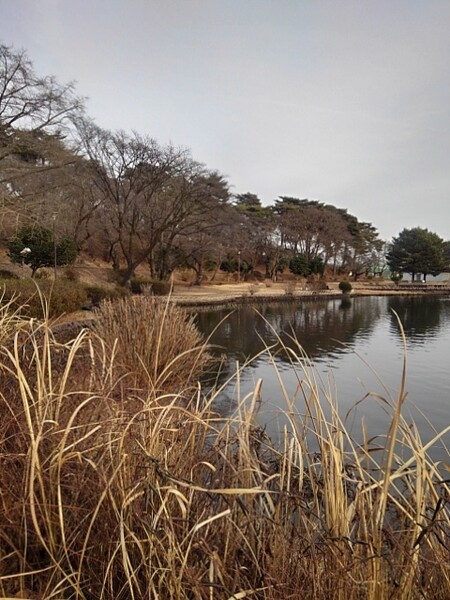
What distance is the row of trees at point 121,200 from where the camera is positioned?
17.3 metres

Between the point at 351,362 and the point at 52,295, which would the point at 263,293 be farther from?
the point at 52,295

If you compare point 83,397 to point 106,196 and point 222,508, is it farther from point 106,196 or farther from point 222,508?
point 106,196

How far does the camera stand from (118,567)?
131 cm

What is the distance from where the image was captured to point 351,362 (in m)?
10.4

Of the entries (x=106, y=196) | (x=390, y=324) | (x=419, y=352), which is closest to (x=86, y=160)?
(x=106, y=196)

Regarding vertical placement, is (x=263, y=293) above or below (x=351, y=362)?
above

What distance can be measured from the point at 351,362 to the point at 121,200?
19829 millimetres

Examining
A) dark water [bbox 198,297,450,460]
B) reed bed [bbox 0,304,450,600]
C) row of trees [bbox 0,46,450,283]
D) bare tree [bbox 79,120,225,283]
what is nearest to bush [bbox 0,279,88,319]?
row of trees [bbox 0,46,450,283]

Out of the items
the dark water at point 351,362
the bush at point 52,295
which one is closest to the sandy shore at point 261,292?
the dark water at point 351,362

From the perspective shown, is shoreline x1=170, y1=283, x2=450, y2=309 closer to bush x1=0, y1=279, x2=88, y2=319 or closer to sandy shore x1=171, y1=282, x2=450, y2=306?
sandy shore x1=171, y1=282, x2=450, y2=306

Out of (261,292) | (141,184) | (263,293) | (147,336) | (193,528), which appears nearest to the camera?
(193,528)

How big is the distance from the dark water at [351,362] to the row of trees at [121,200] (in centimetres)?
692

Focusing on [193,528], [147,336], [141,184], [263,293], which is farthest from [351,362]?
[263,293]

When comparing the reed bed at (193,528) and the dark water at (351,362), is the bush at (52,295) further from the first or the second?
the reed bed at (193,528)
